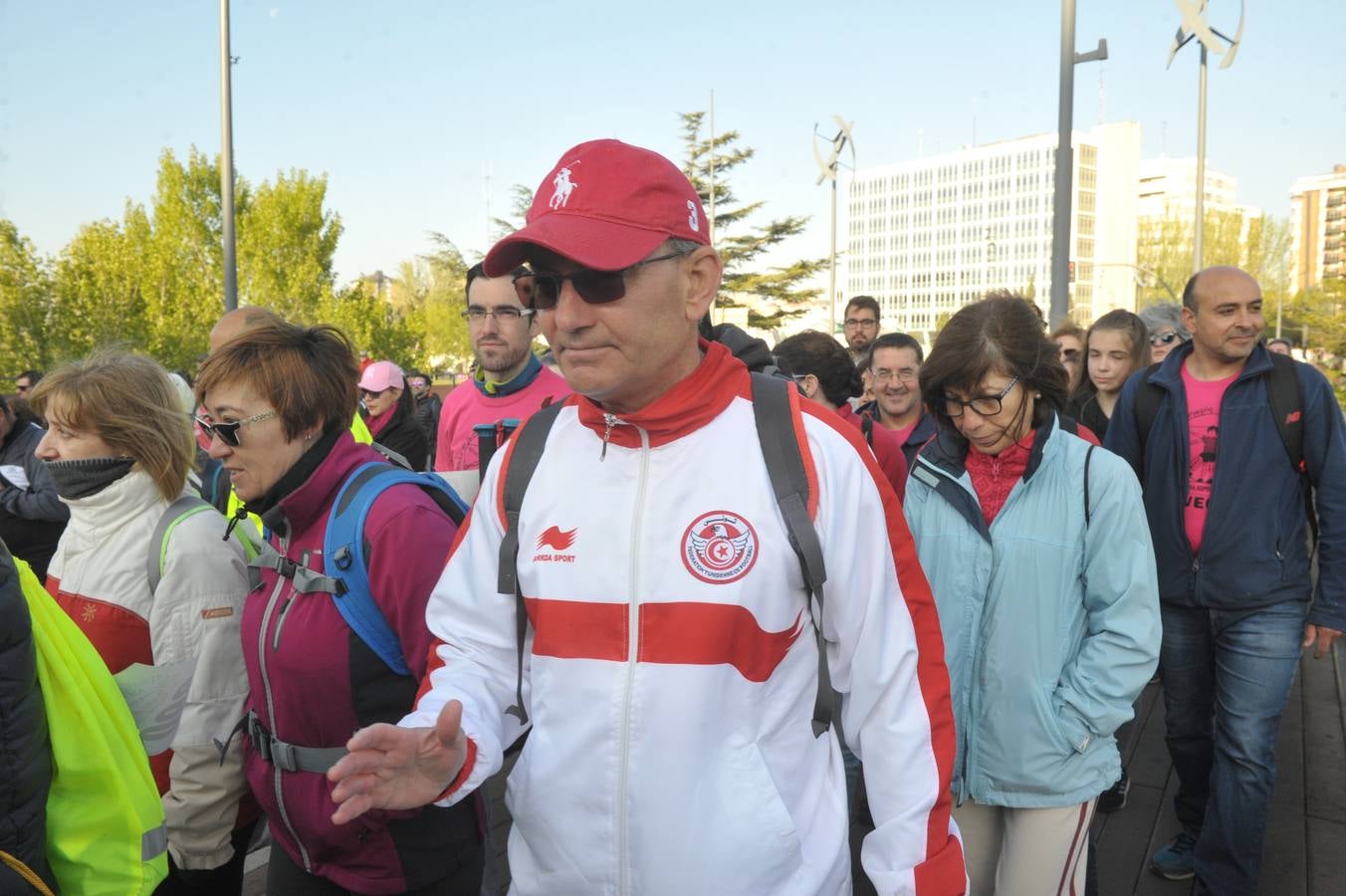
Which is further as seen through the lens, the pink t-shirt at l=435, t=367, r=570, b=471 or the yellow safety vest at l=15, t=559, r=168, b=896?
the pink t-shirt at l=435, t=367, r=570, b=471

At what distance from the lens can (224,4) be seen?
37.1 feet

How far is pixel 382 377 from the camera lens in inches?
307

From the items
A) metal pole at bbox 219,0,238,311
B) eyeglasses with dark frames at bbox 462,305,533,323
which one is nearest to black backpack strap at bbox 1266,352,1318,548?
eyeglasses with dark frames at bbox 462,305,533,323

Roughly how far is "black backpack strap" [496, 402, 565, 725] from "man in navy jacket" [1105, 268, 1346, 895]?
9.64ft

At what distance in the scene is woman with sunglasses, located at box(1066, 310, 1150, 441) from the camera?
5613 millimetres

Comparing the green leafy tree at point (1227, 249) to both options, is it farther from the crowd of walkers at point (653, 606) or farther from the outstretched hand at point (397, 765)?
the outstretched hand at point (397, 765)

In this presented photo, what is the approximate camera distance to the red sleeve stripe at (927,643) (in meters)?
1.73

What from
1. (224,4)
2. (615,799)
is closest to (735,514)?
(615,799)

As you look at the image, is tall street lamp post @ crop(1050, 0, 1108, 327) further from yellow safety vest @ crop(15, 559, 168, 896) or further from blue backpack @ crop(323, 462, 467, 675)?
yellow safety vest @ crop(15, 559, 168, 896)

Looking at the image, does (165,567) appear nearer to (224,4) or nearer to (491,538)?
(491,538)

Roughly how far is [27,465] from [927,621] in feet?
20.1

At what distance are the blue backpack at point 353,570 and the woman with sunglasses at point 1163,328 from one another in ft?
16.3

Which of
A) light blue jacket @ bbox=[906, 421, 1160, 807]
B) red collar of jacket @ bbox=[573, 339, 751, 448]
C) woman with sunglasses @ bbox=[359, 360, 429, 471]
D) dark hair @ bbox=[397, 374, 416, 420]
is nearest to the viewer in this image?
red collar of jacket @ bbox=[573, 339, 751, 448]

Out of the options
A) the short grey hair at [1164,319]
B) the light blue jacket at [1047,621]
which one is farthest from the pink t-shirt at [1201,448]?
the short grey hair at [1164,319]
